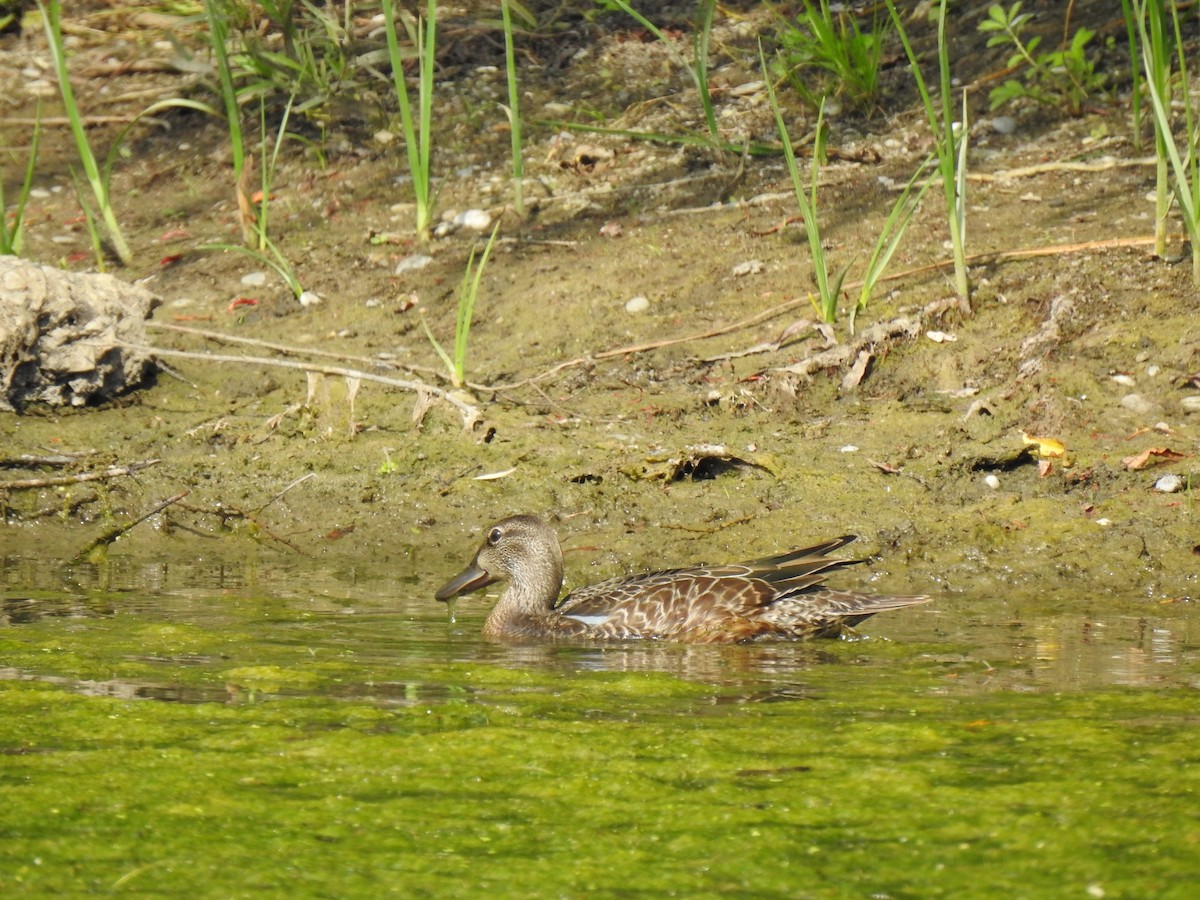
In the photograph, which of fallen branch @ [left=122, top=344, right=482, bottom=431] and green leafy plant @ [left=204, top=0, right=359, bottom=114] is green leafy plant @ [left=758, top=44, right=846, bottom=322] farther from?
green leafy plant @ [left=204, top=0, right=359, bottom=114]

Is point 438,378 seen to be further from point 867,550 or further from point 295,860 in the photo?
point 295,860

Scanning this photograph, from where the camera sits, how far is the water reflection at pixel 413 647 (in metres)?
4.92

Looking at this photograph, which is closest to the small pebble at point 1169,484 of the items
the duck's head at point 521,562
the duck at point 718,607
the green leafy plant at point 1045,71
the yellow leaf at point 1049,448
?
the yellow leaf at point 1049,448

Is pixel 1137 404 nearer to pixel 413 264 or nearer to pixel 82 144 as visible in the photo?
pixel 413 264

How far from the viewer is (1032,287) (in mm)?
8242

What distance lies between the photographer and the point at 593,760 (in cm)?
397

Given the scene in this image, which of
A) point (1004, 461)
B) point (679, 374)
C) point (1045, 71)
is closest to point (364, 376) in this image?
point (679, 374)

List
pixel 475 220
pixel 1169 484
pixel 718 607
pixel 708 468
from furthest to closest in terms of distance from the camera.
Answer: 1. pixel 475 220
2. pixel 708 468
3. pixel 1169 484
4. pixel 718 607

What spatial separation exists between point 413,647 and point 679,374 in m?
3.10

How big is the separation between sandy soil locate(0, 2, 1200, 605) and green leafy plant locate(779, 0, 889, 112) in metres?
0.27

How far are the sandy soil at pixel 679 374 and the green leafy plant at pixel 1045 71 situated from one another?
17cm

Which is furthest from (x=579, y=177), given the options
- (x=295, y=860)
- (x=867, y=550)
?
(x=295, y=860)

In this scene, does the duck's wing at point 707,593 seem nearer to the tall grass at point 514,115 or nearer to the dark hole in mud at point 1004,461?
the dark hole in mud at point 1004,461

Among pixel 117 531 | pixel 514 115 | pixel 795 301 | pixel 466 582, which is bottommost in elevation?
pixel 466 582
